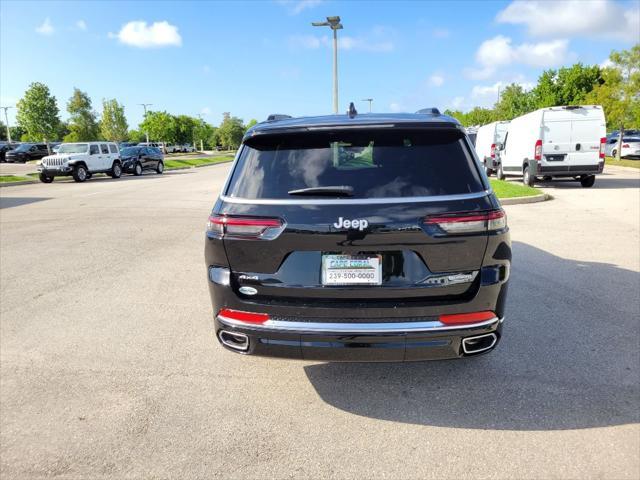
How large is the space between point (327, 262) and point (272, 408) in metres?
1.16

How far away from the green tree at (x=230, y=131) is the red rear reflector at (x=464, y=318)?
395ft

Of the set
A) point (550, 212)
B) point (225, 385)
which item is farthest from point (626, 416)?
point (550, 212)

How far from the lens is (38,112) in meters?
38.3

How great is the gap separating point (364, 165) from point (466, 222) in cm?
69

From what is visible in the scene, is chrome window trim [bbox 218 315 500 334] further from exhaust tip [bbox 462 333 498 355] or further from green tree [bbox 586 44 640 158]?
green tree [bbox 586 44 640 158]

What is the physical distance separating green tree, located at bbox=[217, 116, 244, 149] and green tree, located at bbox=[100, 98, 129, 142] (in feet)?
175

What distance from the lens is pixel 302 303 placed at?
9.03ft

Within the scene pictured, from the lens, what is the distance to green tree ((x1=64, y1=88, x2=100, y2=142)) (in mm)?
59531

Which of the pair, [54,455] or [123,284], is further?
[123,284]

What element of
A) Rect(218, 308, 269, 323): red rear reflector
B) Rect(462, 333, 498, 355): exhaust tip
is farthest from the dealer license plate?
Rect(462, 333, 498, 355): exhaust tip

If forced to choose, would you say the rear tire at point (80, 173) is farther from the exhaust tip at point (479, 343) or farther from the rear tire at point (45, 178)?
the exhaust tip at point (479, 343)

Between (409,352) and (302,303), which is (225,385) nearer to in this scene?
(302,303)

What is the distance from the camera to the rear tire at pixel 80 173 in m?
24.9

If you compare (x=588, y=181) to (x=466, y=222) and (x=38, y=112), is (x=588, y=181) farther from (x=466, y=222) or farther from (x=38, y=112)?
(x=38, y=112)
